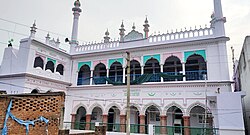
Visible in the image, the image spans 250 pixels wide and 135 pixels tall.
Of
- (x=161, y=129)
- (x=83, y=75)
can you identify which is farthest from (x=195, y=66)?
(x=83, y=75)

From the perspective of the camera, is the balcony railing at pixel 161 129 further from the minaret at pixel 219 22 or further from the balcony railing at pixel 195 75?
the minaret at pixel 219 22

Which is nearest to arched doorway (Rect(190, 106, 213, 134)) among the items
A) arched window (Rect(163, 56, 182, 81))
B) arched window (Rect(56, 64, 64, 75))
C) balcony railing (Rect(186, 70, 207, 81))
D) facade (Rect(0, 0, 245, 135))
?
facade (Rect(0, 0, 245, 135))

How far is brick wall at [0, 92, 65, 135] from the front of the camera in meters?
4.75

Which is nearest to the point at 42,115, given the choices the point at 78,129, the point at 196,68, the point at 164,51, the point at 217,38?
the point at 78,129

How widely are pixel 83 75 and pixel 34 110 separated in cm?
1205

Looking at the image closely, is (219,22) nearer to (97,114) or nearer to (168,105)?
(168,105)

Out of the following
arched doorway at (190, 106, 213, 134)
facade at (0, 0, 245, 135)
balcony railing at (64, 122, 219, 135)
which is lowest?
balcony railing at (64, 122, 219, 135)

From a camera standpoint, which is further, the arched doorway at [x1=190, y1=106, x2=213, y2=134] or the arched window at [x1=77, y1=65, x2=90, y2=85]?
the arched window at [x1=77, y1=65, x2=90, y2=85]

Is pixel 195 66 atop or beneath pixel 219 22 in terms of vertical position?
beneath

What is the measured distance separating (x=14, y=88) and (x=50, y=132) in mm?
8259

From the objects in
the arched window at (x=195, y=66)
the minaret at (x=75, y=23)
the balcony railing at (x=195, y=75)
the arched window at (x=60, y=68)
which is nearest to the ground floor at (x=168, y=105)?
the balcony railing at (x=195, y=75)

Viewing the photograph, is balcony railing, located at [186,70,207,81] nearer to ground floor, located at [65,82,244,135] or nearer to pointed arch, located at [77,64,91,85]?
ground floor, located at [65,82,244,135]

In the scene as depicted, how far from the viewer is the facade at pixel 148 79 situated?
449 inches

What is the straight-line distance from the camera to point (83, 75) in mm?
17062
